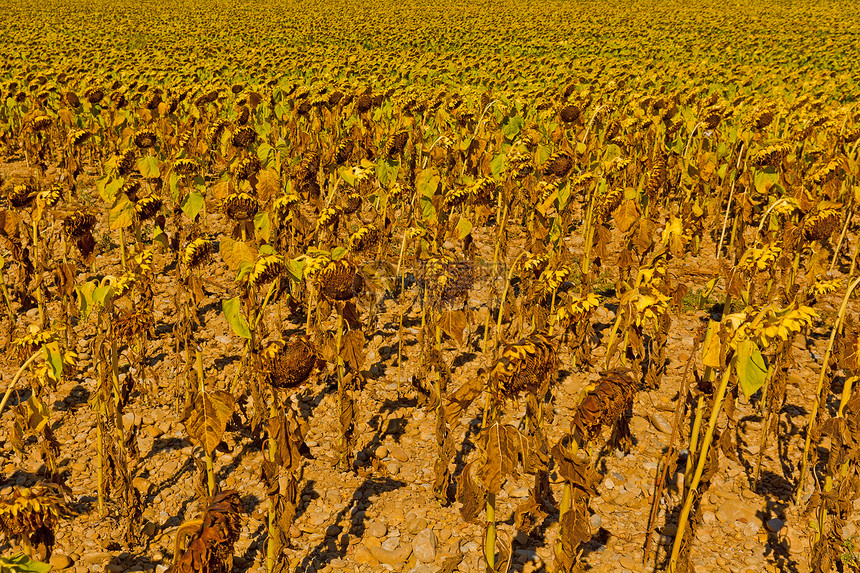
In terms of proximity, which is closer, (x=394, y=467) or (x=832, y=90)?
(x=394, y=467)

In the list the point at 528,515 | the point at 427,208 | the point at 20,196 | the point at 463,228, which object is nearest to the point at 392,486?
the point at 528,515

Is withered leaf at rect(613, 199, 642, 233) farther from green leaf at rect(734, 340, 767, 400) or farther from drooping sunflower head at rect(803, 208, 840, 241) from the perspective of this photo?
green leaf at rect(734, 340, 767, 400)

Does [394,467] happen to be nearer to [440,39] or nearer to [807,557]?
[807,557]

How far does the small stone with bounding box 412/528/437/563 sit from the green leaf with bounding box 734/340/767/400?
6.22ft

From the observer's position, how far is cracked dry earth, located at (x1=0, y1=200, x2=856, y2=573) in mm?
3373

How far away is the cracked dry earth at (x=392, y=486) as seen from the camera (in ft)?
11.1

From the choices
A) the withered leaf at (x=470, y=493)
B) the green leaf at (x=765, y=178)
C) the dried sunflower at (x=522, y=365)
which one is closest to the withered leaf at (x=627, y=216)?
the green leaf at (x=765, y=178)

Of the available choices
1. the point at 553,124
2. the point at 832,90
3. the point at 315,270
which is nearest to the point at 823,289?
the point at 315,270

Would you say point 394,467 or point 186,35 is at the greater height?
point 186,35

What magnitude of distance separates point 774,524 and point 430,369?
7.74ft

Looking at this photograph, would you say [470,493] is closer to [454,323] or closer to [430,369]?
[454,323]

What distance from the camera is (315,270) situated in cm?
299

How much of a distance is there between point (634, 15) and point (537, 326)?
4050 cm

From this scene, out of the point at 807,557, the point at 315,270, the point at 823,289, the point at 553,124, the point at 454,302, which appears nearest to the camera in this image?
the point at 315,270
